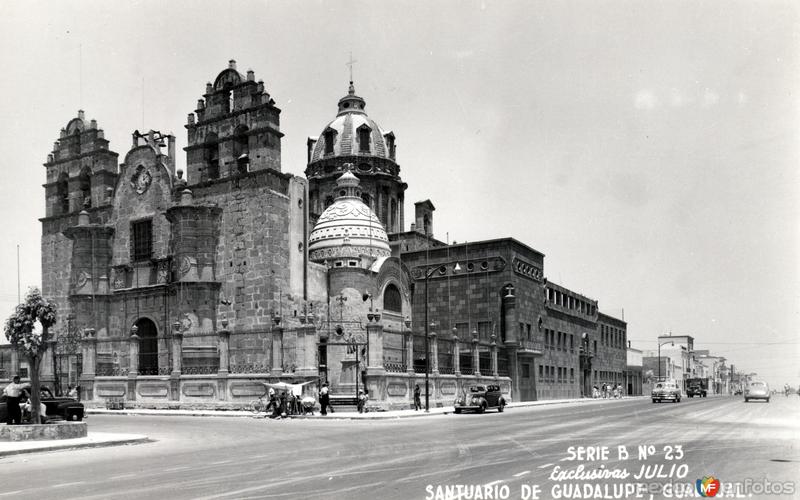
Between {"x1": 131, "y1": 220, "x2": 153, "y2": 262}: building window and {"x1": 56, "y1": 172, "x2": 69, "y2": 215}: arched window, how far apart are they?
850 centimetres

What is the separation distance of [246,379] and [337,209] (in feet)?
69.8

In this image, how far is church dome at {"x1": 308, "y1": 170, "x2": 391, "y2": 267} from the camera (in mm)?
51688

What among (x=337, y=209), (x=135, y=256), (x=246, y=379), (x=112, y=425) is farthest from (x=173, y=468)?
(x=337, y=209)

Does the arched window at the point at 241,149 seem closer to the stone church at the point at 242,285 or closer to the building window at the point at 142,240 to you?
the stone church at the point at 242,285

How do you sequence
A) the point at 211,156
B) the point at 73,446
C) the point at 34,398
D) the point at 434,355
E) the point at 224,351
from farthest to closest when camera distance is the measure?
1. the point at 211,156
2. the point at 434,355
3. the point at 224,351
4. the point at 34,398
5. the point at 73,446

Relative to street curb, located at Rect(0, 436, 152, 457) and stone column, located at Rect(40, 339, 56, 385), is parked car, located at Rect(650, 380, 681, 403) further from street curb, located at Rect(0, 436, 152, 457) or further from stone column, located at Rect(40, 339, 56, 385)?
street curb, located at Rect(0, 436, 152, 457)

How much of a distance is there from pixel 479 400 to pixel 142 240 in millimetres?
24174

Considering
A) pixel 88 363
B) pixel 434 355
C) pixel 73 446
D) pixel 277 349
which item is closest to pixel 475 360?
pixel 434 355

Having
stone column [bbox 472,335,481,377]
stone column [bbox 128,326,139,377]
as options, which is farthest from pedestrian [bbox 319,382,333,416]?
stone column [bbox 472,335,481,377]

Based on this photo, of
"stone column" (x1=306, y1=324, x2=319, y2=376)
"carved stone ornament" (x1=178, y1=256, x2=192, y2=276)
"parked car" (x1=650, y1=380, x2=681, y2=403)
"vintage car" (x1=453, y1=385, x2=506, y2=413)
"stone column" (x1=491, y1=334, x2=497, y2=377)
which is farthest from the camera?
"parked car" (x1=650, y1=380, x2=681, y2=403)

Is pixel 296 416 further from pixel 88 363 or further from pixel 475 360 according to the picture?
pixel 475 360

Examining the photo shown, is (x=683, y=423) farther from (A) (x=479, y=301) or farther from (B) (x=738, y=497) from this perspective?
(A) (x=479, y=301)

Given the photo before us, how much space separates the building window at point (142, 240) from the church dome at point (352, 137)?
25.3 meters

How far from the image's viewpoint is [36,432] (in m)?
19.4
